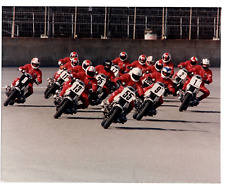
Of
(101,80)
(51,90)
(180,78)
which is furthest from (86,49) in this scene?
(101,80)

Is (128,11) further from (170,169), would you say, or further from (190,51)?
(170,169)

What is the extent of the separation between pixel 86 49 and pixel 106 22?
2.29m

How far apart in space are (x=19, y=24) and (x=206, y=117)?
17995 mm

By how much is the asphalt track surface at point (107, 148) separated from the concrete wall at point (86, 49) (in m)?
16.0

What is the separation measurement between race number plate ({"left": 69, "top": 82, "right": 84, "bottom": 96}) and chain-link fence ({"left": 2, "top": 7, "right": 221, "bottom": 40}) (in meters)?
17.2

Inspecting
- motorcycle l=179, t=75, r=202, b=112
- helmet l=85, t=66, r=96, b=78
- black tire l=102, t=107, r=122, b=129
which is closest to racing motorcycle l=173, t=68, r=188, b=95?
motorcycle l=179, t=75, r=202, b=112

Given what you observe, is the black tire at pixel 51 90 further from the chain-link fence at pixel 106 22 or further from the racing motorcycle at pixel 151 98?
the chain-link fence at pixel 106 22

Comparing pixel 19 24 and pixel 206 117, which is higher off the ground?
pixel 19 24

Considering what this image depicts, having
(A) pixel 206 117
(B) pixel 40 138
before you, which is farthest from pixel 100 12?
(B) pixel 40 138

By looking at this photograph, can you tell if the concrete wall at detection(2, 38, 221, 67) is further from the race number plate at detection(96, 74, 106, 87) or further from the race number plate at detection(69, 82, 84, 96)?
the race number plate at detection(69, 82, 84, 96)

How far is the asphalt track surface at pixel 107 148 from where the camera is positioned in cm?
873

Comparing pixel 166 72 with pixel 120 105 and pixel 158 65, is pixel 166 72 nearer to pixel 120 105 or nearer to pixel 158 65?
pixel 158 65

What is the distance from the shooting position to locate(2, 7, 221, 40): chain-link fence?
102 ft

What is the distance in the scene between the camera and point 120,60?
22500mm
